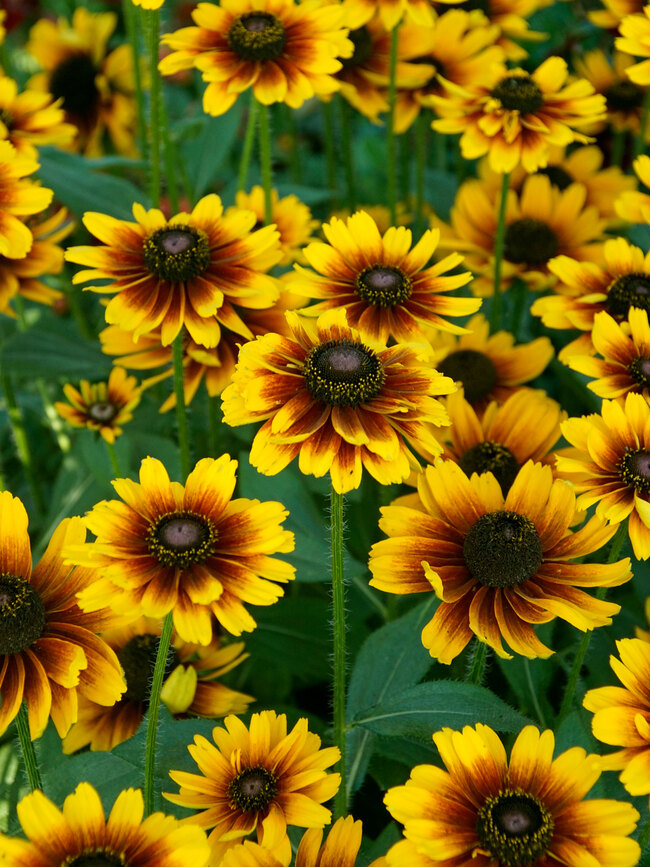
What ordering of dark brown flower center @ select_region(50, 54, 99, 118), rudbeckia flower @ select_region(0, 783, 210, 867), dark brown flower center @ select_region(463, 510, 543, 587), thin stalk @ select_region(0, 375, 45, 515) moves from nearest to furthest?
rudbeckia flower @ select_region(0, 783, 210, 867)
dark brown flower center @ select_region(463, 510, 543, 587)
thin stalk @ select_region(0, 375, 45, 515)
dark brown flower center @ select_region(50, 54, 99, 118)

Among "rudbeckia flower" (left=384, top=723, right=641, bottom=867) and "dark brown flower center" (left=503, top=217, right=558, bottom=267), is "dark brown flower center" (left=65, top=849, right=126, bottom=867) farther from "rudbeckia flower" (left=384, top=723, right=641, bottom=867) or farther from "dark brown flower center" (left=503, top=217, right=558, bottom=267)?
"dark brown flower center" (left=503, top=217, right=558, bottom=267)

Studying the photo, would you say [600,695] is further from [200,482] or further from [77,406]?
[77,406]

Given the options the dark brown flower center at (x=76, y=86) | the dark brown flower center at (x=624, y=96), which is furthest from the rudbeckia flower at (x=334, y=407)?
Answer: the dark brown flower center at (x=76, y=86)

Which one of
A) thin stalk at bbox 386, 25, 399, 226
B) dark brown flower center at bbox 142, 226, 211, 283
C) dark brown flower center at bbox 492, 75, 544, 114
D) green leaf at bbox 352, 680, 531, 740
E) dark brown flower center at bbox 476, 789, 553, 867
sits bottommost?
dark brown flower center at bbox 476, 789, 553, 867

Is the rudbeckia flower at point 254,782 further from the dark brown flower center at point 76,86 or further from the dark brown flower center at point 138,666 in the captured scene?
the dark brown flower center at point 76,86

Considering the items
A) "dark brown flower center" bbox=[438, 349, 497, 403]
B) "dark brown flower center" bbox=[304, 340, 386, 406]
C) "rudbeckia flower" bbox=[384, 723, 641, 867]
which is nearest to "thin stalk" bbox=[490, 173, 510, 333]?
"dark brown flower center" bbox=[438, 349, 497, 403]

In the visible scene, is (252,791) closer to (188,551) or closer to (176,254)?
(188,551)

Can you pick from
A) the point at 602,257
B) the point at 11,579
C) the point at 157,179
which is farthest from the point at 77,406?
the point at 602,257
